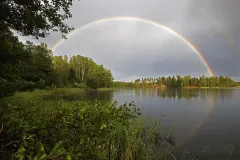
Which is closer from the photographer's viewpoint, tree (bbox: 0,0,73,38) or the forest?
the forest

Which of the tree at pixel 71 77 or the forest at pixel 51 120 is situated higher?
the tree at pixel 71 77

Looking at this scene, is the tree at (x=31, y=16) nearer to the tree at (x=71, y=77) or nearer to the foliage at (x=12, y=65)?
the foliage at (x=12, y=65)

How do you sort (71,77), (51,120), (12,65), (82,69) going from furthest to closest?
1. (82,69)
2. (71,77)
3. (12,65)
4. (51,120)

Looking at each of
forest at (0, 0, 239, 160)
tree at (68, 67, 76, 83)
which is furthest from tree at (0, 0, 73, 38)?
tree at (68, 67, 76, 83)

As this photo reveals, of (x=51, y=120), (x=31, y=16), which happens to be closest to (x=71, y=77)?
(x=31, y=16)

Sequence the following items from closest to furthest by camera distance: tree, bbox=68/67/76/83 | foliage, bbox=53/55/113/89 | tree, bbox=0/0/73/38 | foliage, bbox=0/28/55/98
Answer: foliage, bbox=0/28/55/98
tree, bbox=0/0/73/38
tree, bbox=68/67/76/83
foliage, bbox=53/55/113/89

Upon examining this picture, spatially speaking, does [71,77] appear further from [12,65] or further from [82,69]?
[12,65]

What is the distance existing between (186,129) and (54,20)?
470 inches

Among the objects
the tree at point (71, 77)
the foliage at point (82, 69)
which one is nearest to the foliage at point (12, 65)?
the tree at point (71, 77)

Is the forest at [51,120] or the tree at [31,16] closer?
the forest at [51,120]

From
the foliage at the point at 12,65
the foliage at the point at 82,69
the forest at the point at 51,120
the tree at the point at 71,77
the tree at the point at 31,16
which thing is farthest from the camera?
the foliage at the point at 82,69

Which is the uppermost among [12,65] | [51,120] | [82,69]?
[82,69]

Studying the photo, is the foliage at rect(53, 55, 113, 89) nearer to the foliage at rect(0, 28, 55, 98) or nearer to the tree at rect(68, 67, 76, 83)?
the tree at rect(68, 67, 76, 83)

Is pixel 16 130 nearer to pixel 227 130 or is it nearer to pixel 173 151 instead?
pixel 173 151
